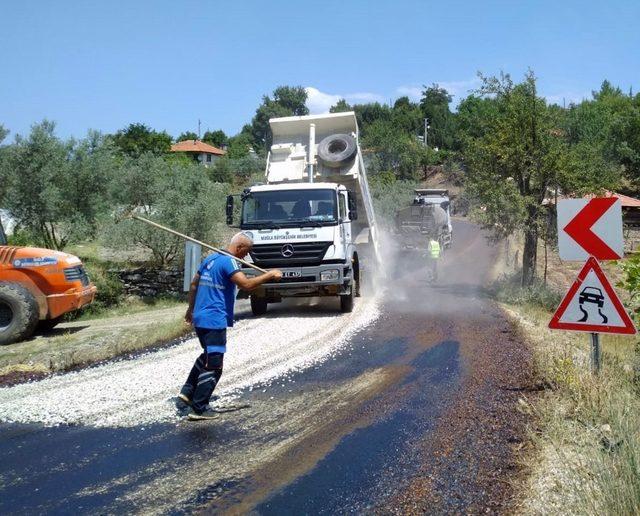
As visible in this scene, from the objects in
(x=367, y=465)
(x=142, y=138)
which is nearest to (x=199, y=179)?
(x=367, y=465)

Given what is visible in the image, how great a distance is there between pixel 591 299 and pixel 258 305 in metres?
6.99

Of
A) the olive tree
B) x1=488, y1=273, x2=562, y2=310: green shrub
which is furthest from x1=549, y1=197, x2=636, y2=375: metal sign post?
the olive tree

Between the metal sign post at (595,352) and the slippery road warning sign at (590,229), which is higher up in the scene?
the slippery road warning sign at (590,229)

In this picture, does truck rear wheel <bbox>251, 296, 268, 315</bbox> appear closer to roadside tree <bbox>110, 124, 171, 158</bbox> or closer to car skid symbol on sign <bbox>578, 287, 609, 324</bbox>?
car skid symbol on sign <bbox>578, 287, 609, 324</bbox>

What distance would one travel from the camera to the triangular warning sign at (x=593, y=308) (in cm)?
577

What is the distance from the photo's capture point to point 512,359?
7.88 m

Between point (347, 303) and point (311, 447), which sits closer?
point (311, 447)

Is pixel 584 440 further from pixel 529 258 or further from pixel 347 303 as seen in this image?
pixel 529 258

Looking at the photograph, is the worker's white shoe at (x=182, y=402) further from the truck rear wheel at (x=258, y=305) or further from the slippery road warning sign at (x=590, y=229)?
the truck rear wheel at (x=258, y=305)

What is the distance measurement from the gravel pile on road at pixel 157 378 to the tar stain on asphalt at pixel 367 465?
1731 mm

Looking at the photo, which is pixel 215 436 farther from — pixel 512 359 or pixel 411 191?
pixel 411 191

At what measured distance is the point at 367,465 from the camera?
15.0 feet

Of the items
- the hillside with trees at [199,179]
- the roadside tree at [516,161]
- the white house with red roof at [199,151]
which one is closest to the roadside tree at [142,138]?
the white house with red roof at [199,151]

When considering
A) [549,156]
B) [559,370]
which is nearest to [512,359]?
[559,370]
